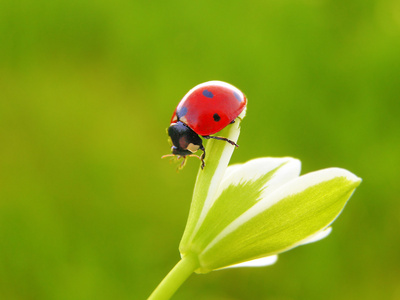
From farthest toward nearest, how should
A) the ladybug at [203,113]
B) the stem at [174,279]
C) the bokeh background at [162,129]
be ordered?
1. the bokeh background at [162,129]
2. the ladybug at [203,113]
3. the stem at [174,279]

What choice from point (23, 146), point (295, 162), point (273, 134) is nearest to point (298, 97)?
point (273, 134)

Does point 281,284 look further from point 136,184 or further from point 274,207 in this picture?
point 274,207

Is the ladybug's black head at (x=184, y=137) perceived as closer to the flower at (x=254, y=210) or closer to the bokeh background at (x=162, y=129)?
the flower at (x=254, y=210)

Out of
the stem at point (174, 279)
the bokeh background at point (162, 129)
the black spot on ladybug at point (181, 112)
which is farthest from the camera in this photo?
the bokeh background at point (162, 129)

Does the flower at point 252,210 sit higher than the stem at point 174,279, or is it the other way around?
the flower at point 252,210

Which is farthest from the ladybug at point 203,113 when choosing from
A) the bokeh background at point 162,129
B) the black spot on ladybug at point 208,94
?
the bokeh background at point 162,129

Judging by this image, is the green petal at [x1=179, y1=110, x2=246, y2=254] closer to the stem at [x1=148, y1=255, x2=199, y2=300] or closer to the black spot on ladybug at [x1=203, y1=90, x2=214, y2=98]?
the stem at [x1=148, y1=255, x2=199, y2=300]

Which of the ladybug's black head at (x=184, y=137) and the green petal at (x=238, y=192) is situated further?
the ladybug's black head at (x=184, y=137)
